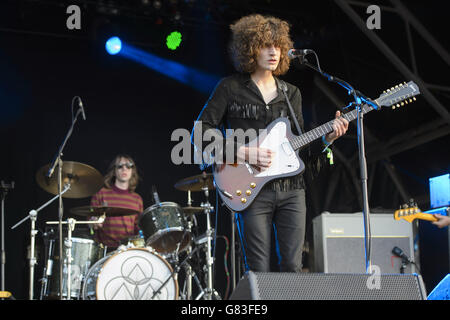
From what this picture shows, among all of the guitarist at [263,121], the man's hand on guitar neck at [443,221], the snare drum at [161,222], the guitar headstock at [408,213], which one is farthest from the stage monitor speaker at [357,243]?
the guitarist at [263,121]

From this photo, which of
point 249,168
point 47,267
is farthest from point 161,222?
point 249,168

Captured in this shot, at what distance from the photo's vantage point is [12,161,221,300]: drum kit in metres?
5.09

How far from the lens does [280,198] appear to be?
8.55 ft

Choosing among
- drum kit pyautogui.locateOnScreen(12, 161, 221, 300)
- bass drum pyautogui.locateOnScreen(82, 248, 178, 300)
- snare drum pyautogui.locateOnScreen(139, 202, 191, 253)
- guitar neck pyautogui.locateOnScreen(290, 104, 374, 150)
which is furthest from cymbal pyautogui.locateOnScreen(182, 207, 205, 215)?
guitar neck pyautogui.locateOnScreen(290, 104, 374, 150)

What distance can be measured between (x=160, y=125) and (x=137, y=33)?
1334mm

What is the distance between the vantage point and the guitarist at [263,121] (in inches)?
100

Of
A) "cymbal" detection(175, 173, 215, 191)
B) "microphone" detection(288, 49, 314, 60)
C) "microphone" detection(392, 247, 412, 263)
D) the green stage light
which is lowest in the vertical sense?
"microphone" detection(392, 247, 412, 263)

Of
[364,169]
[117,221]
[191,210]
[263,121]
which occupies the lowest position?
[117,221]

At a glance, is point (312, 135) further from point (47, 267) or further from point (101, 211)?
Result: point (47, 267)

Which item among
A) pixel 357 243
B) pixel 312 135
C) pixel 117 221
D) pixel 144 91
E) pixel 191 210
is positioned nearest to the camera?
pixel 312 135

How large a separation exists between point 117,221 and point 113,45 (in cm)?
232

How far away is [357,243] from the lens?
525cm

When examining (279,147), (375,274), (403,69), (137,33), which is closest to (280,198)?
(279,147)

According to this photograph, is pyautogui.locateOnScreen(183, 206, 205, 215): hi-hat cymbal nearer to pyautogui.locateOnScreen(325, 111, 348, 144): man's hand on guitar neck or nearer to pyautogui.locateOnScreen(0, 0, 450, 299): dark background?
pyautogui.locateOnScreen(0, 0, 450, 299): dark background
